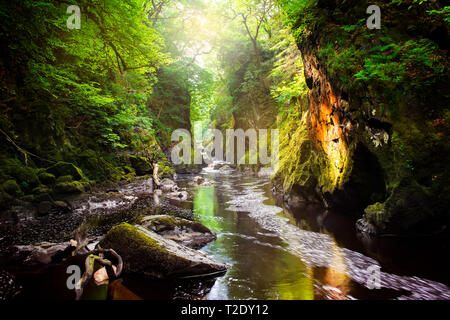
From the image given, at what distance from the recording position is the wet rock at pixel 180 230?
5.14m

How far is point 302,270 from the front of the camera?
396cm

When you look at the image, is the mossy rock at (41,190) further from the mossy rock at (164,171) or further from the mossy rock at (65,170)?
the mossy rock at (164,171)

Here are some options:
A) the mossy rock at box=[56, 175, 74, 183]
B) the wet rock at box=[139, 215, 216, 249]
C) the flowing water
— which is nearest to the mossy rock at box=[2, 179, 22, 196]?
the mossy rock at box=[56, 175, 74, 183]

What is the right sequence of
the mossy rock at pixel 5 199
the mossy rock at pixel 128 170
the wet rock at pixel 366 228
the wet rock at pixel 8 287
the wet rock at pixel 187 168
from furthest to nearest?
the wet rock at pixel 187 168 < the mossy rock at pixel 128 170 < the mossy rock at pixel 5 199 < the wet rock at pixel 366 228 < the wet rock at pixel 8 287

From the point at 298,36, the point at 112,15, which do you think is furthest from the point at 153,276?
the point at 298,36

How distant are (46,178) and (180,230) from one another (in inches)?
230

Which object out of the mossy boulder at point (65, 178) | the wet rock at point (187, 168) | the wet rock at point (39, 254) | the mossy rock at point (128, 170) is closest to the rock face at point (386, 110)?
the wet rock at point (39, 254)

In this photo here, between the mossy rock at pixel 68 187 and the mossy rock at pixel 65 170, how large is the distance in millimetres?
554

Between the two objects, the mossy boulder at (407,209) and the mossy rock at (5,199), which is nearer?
the mossy boulder at (407,209)

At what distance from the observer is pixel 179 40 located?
23.1 m

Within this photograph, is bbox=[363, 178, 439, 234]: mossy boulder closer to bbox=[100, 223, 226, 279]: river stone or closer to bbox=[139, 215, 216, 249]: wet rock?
bbox=[100, 223, 226, 279]: river stone

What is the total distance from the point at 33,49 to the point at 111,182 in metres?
6.30

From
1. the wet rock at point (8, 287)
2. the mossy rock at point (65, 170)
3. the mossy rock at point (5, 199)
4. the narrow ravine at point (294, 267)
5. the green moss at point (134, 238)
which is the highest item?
the mossy rock at point (65, 170)
